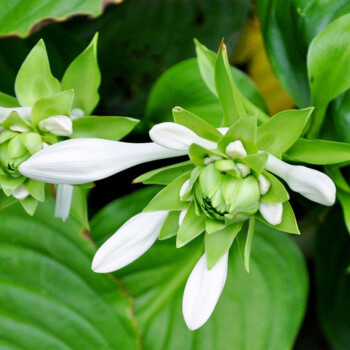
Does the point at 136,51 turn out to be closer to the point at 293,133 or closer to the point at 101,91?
the point at 101,91

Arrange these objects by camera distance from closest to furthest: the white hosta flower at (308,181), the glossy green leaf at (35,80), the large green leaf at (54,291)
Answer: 1. the white hosta flower at (308,181)
2. the glossy green leaf at (35,80)
3. the large green leaf at (54,291)

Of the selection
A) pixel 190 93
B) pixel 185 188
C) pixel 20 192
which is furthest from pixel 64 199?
pixel 190 93

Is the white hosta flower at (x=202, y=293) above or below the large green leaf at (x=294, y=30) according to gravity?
below

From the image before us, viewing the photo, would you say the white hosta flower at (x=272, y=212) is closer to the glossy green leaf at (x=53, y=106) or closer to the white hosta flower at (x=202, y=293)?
the white hosta flower at (x=202, y=293)

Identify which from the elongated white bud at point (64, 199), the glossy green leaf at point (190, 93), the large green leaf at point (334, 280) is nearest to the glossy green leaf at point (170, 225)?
the elongated white bud at point (64, 199)

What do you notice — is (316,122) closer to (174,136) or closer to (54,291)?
(174,136)

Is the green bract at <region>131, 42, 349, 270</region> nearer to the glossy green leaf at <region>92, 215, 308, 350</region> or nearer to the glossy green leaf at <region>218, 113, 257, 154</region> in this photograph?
the glossy green leaf at <region>218, 113, 257, 154</region>
